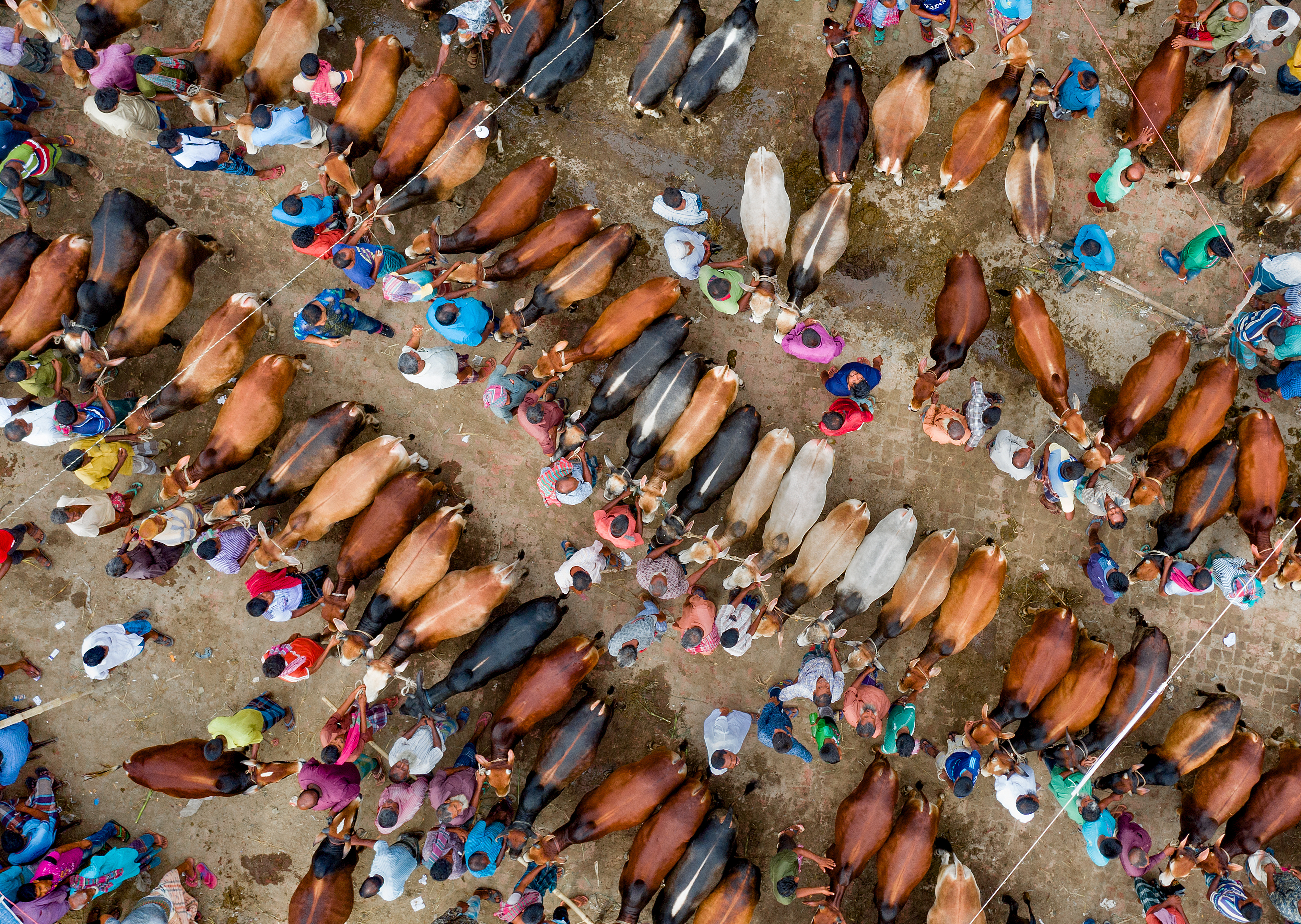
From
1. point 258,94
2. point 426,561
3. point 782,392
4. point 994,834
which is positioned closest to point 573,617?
point 426,561

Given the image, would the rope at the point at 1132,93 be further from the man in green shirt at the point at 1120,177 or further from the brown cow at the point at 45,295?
the brown cow at the point at 45,295

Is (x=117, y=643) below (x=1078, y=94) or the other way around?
below

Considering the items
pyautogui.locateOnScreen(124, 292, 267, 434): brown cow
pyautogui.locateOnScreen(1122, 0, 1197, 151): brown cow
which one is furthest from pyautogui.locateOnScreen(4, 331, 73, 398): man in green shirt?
pyautogui.locateOnScreen(1122, 0, 1197, 151): brown cow

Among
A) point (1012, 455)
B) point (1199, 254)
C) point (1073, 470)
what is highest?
point (1199, 254)

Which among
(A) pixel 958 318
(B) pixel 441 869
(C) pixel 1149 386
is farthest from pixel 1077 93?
(B) pixel 441 869

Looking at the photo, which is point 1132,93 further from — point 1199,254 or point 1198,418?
point 1198,418

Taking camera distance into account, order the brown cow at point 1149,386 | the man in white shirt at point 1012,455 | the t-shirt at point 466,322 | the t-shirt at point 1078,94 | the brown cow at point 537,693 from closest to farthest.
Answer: the man in white shirt at point 1012,455, the t-shirt at point 466,322, the t-shirt at point 1078,94, the brown cow at point 1149,386, the brown cow at point 537,693

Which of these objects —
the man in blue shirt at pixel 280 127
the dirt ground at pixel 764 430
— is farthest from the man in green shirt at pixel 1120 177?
the man in blue shirt at pixel 280 127
